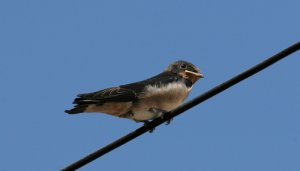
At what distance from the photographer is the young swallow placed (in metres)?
7.66

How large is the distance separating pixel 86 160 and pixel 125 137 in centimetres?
41

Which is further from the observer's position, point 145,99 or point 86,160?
point 145,99

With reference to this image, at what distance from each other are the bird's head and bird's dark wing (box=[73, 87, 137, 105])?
1.26m

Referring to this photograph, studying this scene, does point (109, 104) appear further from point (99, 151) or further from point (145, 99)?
point (99, 151)

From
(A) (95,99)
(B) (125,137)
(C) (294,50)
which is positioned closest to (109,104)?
(A) (95,99)

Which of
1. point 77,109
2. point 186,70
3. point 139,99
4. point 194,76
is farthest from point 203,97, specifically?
point 186,70

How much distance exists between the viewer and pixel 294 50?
522 centimetres

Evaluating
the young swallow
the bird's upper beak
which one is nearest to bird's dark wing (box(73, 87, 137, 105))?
the young swallow

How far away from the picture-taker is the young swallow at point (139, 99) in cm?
766

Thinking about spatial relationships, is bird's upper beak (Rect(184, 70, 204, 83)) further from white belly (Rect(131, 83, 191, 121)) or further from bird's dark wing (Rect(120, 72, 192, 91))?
white belly (Rect(131, 83, 191, 121))

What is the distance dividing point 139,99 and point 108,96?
0.47 meters

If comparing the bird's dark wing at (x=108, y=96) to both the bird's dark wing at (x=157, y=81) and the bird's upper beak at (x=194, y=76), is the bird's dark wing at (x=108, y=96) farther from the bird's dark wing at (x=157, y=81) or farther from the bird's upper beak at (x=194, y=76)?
the bird's upper beak at (x=194, y=76)

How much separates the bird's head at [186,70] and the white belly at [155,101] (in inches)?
30.2

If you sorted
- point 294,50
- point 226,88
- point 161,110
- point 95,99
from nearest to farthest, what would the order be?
point 294,50 < point 226,88 < point 95,99 < point 161,110
